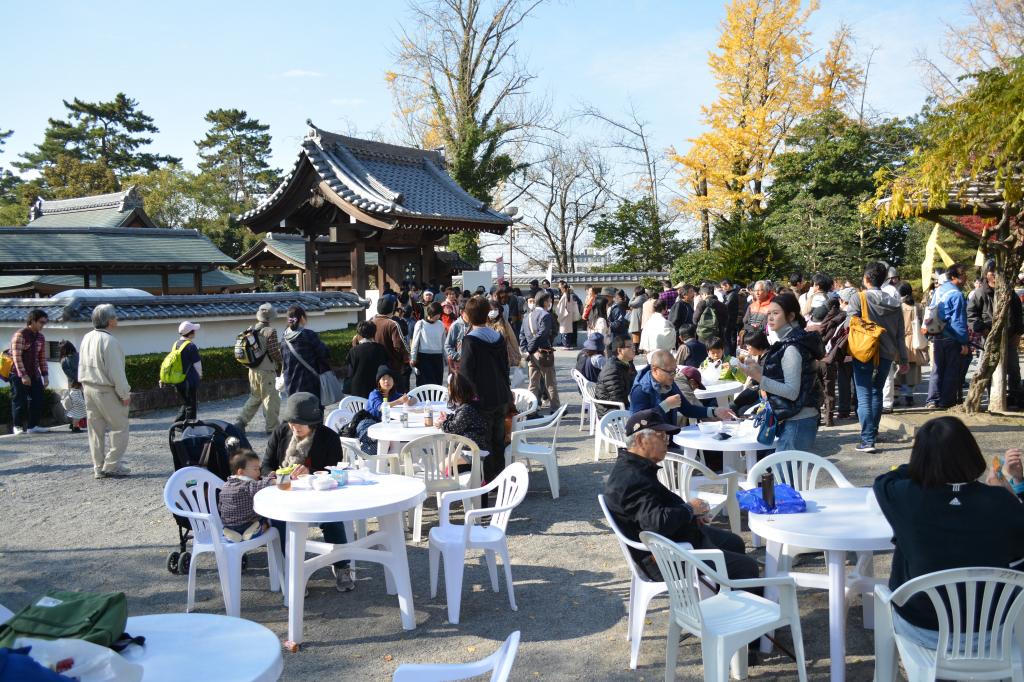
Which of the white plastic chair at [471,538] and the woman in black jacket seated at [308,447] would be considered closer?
the white plastic chair at [471,538]

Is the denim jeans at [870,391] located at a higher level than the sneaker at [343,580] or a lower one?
higher

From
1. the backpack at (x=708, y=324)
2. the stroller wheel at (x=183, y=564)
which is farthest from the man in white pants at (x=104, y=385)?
the backpack at (x=708, y=324)

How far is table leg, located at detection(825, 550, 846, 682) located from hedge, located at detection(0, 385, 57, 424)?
37.2 feet

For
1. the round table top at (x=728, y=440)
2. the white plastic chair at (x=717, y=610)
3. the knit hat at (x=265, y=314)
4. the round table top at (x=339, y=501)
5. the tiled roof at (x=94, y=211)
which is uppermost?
the tiled roof at (x=94, y=211)

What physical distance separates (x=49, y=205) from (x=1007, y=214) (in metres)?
33.4

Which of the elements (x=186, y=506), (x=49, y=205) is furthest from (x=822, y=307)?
(x=49, y=205)

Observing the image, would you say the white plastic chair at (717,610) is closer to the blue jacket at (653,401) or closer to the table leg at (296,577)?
the table leg at (296,577)

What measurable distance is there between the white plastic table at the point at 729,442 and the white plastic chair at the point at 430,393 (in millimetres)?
3227

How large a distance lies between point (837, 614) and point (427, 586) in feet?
8.48

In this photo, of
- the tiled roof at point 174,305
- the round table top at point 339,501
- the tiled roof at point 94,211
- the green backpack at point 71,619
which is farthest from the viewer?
the tiled roof at point 94,211

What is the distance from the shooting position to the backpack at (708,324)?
1213 cm

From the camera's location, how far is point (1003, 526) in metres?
2.88

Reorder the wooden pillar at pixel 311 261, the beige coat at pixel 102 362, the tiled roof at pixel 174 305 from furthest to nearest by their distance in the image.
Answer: the wooden pillar at pixel 311 261, the tiled roof at pixel 174 305, the beige coat at pixel 102 362

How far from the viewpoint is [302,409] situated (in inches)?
197
